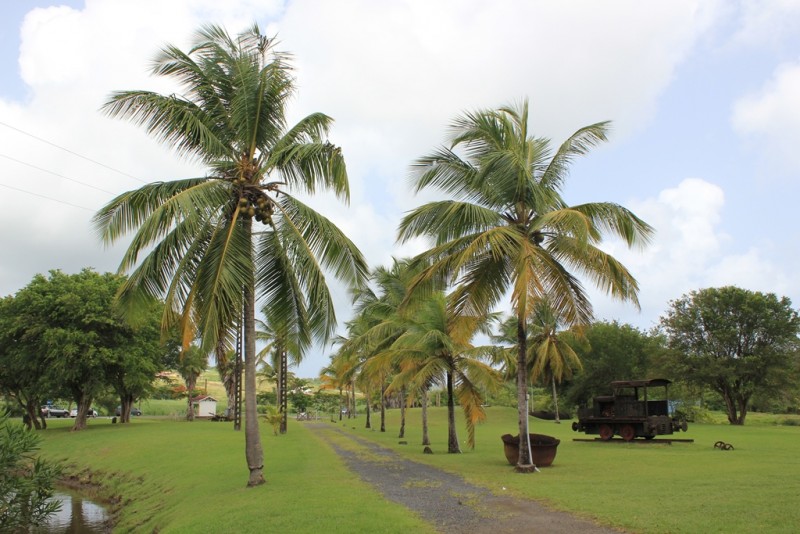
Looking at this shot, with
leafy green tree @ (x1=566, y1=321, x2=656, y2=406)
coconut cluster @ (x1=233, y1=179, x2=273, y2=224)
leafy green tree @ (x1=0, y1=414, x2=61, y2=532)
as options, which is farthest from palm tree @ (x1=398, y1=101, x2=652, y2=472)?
leafy green tree @ (x1=566, y1=321, x2=656, y2=406)

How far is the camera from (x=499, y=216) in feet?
49.6

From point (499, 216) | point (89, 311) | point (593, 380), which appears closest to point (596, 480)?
point (499, 216)

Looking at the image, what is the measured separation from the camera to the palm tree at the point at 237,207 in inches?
462

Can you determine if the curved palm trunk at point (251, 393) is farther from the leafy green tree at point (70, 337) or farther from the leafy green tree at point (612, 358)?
the leafy green tree at point (612, 358)

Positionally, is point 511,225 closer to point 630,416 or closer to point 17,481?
point 17,481

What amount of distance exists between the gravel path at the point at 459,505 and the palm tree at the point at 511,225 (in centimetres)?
295

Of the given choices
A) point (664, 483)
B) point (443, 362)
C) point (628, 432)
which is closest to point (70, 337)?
point (443, 362)

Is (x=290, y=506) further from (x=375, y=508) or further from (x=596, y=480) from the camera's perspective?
(x=596, y=480)

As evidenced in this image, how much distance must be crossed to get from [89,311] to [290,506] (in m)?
Result: 30.1

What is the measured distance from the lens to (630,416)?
2581cm

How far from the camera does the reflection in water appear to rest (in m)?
15.2

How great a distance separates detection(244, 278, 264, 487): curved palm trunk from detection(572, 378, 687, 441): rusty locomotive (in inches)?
714

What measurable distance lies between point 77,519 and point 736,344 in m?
40.9

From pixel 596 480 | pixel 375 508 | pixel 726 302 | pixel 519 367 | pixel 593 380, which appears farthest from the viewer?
pixel 593 380
